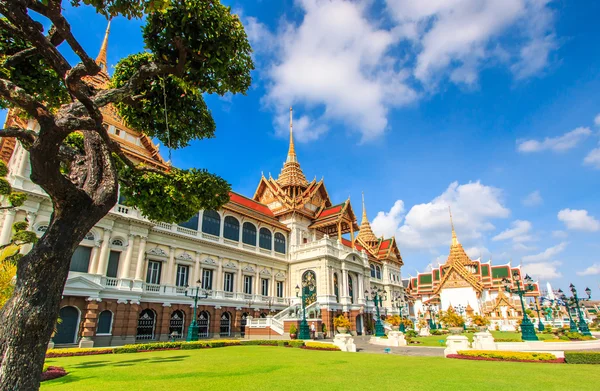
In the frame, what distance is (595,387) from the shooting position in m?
7.26

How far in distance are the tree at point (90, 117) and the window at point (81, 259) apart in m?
13.4

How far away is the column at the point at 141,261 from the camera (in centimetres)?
2238

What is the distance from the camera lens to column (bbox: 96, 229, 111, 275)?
20.5 meters

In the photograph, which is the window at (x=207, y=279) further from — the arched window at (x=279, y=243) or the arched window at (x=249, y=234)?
the arched window at (x=279, y=243)

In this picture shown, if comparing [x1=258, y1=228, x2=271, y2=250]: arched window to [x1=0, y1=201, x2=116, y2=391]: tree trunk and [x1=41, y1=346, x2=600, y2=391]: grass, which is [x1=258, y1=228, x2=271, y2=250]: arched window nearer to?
[x1=41, y1=346, x2=600, y2=391]: grass

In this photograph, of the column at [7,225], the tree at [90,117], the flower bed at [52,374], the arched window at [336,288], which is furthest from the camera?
the arched window at [336,288]

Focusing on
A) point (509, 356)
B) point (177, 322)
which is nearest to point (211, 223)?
point (177, 322)

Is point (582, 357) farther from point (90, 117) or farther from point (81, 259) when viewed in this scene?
point (81, 259)

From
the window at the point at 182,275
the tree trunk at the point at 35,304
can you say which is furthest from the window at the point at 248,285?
the tree trunk at the point at 35,304

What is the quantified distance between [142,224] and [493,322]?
2184 inches

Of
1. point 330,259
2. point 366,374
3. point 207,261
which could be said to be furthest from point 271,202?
point 366,374

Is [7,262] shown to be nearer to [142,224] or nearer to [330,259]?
[142,224]

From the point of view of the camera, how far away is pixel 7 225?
1769 centimetres

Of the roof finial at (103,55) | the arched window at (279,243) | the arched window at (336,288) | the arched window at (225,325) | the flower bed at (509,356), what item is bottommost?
the flower bed at (509,356)
